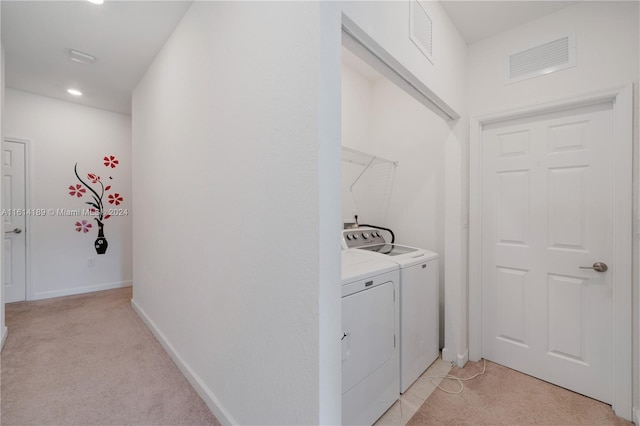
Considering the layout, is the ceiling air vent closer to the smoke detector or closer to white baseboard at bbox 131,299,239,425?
white baseboard at bbox 131,299,239,425

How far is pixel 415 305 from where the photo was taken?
186cm

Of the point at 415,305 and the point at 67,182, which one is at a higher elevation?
the point at 67,182

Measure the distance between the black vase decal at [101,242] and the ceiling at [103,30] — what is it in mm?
1981

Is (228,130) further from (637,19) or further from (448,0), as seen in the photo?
(637,19)

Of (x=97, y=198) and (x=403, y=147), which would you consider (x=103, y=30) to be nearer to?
(x=97, y=198)

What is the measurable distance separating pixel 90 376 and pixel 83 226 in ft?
9.23

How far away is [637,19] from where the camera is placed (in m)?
1.58

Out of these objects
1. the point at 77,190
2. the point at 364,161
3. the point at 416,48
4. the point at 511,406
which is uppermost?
the point at 416,48

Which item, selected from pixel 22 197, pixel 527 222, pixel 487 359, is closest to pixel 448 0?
pixel 527 222

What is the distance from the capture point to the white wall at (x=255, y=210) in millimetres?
977

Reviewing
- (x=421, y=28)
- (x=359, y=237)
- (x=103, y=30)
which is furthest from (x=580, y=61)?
(x=103, y=30)

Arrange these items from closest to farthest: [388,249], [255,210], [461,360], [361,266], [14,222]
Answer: [255,210] < [361,266] < [461,360] < [388,249] < [14,222]

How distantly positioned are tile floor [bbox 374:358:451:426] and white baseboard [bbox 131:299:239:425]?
88 cm

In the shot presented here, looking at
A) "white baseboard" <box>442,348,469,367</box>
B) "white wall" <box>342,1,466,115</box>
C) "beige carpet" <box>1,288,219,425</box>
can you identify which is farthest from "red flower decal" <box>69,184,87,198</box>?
"white baseboard" <box>442,348,469,367</box>
